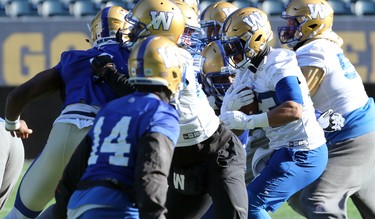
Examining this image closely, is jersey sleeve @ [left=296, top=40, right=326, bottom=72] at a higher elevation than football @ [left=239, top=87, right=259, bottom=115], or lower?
higher

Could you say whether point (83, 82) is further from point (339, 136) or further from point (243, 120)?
point (339, 136)

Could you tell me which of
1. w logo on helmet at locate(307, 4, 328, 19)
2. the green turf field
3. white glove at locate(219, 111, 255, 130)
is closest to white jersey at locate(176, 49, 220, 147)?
white glove at locate(219, 111, 255, 130)

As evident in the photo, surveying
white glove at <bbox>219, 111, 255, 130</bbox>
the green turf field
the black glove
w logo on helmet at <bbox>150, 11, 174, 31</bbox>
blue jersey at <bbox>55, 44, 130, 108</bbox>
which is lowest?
the green turf field

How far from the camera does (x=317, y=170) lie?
5836 millimetres

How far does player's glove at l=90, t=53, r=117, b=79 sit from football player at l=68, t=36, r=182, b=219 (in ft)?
3.68

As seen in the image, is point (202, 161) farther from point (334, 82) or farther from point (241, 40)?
point (334, 82)

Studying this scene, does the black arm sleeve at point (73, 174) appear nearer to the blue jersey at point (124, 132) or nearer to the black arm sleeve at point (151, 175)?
the blue jersey at point (124, 132)

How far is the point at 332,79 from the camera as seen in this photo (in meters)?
6.32

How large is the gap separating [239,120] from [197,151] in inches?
12.7

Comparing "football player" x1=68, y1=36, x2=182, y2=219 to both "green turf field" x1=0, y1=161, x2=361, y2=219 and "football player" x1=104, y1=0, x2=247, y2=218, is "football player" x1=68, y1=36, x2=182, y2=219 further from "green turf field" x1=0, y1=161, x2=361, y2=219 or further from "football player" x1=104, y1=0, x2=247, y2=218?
"green turf field" x1=0, y1=161, x2=361, y2=219

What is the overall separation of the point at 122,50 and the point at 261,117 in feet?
2.97

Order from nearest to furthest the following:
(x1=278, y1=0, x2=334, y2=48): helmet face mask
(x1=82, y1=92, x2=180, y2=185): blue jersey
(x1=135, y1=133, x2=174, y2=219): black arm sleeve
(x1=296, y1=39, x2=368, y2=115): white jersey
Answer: (x1=135, y1=133, x2=174, y2=219): black arm sleeve < (x1=82, y1=92, x2=180, y2=185): blue jersey < (x1=296, y1=39, x2=368, y2=115): white jersey < (x1=278, y1=0, x2=334, y2=48): helmet face mask

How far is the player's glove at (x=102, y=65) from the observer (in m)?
5.43

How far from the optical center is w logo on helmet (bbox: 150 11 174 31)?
5.61 meters
